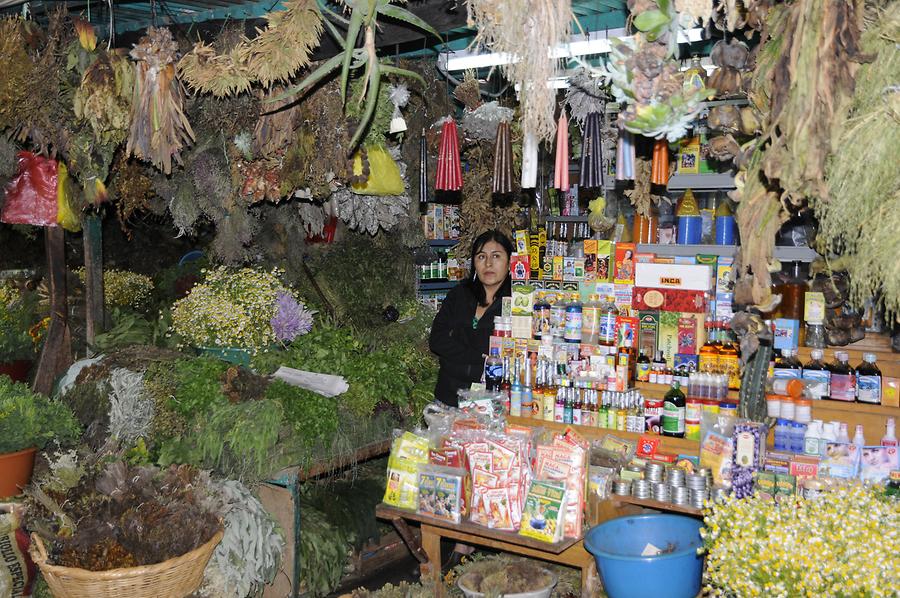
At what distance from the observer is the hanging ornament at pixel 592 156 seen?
386 centimetres

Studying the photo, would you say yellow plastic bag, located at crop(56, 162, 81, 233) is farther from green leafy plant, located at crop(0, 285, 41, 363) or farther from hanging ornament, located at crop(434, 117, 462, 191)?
hanging ornament, located at crop(434, 117, 462, 191)

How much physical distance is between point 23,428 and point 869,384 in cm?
407

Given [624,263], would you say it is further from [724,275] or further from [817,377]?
[817,377]

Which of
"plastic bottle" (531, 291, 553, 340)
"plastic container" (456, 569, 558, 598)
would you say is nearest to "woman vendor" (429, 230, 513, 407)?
"plastic bottle" (531, 291, 553, 340)

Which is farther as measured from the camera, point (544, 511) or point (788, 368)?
point (788, 368)

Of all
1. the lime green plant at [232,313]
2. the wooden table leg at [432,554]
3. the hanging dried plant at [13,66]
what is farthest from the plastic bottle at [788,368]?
the hanging dried plant at [13,66]

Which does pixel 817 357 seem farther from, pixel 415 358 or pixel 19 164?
pixel 19 164

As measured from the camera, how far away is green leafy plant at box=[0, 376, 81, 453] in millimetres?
3814

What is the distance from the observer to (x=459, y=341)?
5059mm

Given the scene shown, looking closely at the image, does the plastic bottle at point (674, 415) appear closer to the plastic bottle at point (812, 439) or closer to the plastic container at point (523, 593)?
the plastic bottle at point (812, 439)

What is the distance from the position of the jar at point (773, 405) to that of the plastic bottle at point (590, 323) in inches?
34.1

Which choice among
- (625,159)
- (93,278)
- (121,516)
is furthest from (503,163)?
(93,278)

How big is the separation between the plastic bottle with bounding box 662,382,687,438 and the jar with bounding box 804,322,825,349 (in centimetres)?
66

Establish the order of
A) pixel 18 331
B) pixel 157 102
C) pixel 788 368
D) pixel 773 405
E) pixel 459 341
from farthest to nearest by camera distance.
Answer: pixel 18 331
pixel 459 341
pixel 157 102
pixel 788 368
pixel 773 405
